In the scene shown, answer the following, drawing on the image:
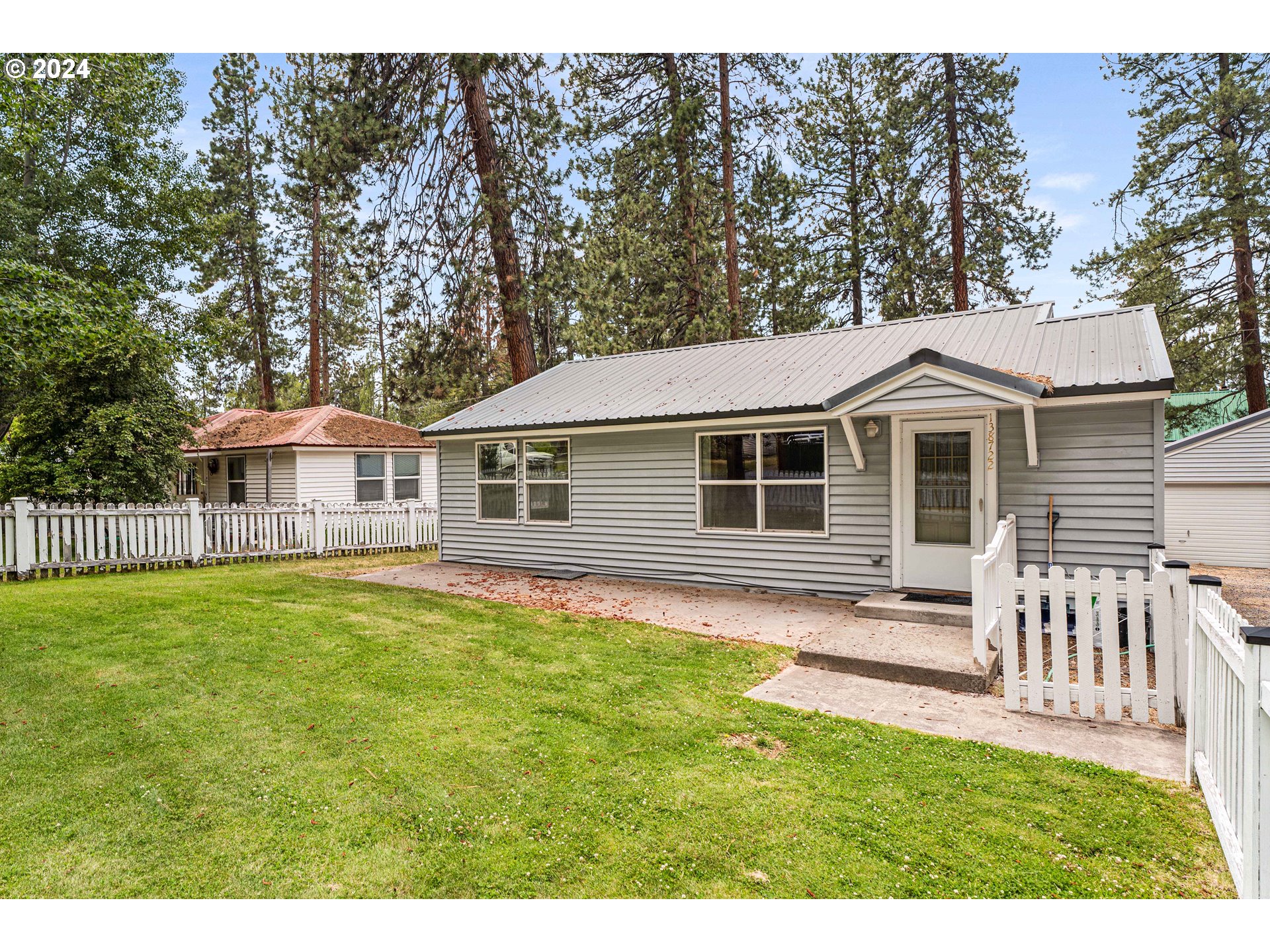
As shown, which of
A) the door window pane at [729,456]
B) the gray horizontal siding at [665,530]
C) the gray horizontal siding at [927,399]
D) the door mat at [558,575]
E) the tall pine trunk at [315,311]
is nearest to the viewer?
the gray horizontal siding at [927,399]

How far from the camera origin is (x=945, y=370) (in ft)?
20.6

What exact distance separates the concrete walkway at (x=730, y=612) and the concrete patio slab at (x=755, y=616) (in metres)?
0.01

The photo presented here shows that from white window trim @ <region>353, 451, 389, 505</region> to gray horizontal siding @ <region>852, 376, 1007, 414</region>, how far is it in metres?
14.1

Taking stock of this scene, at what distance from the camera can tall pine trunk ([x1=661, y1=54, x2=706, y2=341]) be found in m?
15.0

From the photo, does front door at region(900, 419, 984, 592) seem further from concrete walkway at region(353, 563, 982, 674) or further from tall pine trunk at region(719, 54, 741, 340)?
tall pine trunk at region(719, 54, 741, 340)

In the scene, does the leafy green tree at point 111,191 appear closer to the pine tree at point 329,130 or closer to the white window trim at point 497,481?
the pine tree at point 329,130

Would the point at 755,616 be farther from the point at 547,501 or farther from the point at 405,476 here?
the point at 405,476

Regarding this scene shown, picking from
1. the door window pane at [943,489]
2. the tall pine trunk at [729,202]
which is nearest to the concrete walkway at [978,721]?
the door window pane at [943,489]

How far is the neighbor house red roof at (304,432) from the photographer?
16453 mm

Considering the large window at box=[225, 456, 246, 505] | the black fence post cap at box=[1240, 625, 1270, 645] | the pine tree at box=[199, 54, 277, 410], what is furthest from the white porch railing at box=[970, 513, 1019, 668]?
the pine tree at box=[199, 54, 277, 410]

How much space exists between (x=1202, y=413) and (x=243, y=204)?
29.5 metres

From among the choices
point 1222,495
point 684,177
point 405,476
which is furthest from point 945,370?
point 405,476

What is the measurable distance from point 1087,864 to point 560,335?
43.8 feet

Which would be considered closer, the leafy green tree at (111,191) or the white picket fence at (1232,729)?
the white picket fence at (1232,729)
